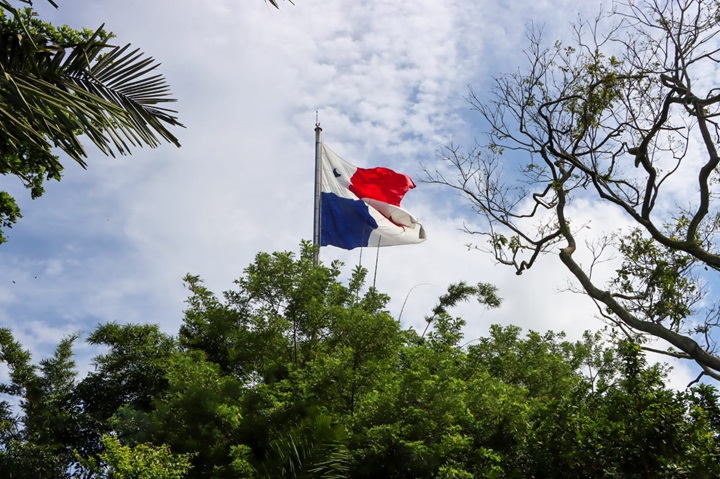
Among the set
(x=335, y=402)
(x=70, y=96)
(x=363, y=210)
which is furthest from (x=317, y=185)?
(x=70, y=96)

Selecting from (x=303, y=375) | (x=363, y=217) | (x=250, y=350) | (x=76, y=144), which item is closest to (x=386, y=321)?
Answer: (x=303, y=375)

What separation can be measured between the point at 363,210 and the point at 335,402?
20.3ft

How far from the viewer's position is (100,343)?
599 inches

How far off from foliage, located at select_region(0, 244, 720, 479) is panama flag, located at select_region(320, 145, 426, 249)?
6.38ft

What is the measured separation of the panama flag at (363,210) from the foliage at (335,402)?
194 centimetres

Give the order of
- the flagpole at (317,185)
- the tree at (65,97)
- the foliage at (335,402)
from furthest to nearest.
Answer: the flagpole at (317,185)
the foliage at (335,402)
the tree at (65,97)

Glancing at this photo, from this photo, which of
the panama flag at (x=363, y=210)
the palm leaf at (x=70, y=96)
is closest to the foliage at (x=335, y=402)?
the panama flag at (x=363, y=210)

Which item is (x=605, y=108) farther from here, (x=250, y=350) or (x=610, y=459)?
(x=250, y=350)

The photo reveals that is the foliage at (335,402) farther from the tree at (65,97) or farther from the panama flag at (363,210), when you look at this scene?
the tree at (65,97)

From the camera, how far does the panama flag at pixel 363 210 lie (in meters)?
16.4

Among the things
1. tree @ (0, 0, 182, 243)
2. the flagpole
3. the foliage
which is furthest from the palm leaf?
the flagpole

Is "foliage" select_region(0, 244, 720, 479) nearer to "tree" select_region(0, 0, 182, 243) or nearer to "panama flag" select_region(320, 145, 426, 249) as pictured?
"panama flag" select_region(320, 145, 426, 249)

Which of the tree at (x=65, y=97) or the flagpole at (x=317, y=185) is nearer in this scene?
the tree at (x=65, y=97)

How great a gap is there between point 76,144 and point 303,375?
7593 millimetres
